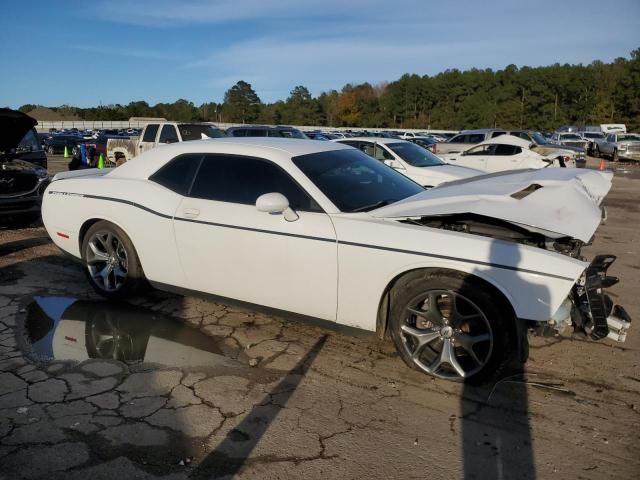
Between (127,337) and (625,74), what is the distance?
81263 mm

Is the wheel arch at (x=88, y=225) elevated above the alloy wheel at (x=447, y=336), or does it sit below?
above

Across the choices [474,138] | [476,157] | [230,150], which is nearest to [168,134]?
[476,157]

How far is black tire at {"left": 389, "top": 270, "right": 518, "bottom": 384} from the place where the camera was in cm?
325

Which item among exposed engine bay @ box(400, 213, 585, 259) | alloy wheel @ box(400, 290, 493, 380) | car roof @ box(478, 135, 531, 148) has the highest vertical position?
car roof @ box(478, 135, 531, 148)

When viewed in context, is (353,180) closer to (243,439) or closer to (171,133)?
(243,439)

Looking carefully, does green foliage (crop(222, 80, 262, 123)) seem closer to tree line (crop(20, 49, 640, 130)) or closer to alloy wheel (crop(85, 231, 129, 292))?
tree line (crop(20, 49, 640, 130))

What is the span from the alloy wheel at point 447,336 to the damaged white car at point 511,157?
12575 mm

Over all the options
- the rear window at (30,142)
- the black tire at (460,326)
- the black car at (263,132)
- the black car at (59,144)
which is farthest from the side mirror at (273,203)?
the black car at (59,144)

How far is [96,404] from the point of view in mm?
3209

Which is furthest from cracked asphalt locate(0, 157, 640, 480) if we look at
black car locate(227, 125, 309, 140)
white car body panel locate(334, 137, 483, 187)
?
black car locate(227, 125, 309, 140)

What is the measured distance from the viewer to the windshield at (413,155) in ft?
33.7

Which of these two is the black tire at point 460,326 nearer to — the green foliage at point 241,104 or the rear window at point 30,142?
the rear window at point 30,142

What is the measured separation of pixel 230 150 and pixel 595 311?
2988mm

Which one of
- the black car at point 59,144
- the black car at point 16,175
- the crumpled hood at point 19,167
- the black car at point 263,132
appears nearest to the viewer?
the black car at point 16,175
